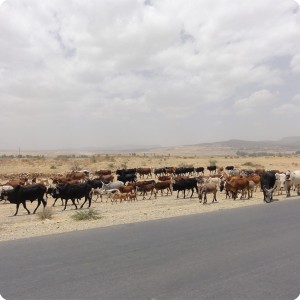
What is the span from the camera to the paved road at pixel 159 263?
282 inches

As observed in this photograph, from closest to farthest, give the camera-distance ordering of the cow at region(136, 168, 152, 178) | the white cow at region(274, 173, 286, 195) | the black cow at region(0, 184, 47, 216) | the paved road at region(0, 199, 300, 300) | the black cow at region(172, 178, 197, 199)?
the paved road at region(0, 199, 300, 300)
the black cow at region(0, 184, 47, 216)
the black cow at region(172, 178, 197, 199)
the white cow at region(274, 173, 286, 195)
the cow at region(136, 168, 152, 178)

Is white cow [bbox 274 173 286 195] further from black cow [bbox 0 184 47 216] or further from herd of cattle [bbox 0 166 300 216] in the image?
black cow [bbox 0 184 47 216]

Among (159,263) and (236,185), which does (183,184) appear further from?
(159,263)

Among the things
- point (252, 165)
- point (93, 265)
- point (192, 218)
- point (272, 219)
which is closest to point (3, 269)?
point (93, 265)

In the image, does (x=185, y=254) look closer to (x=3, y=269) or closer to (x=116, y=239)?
(x=116, y=239)

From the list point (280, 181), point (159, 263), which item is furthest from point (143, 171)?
point (159, 263)

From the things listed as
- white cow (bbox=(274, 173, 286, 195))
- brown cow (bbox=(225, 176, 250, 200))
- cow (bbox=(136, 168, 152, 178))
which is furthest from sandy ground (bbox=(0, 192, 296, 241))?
cow (bbox=(136, 168, 152, 178))

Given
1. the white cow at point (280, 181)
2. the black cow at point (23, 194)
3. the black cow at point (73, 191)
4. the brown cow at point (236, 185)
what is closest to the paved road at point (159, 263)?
the black cow at point (23, 194)

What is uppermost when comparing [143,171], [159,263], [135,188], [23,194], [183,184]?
[23,194]

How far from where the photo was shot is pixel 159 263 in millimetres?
8812

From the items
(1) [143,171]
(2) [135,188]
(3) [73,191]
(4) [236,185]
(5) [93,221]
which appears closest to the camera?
(5) [93,221]

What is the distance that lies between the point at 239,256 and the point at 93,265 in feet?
10.8

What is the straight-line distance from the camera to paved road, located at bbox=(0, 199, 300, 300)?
282 inches

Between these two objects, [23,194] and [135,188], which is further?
[135,188]
